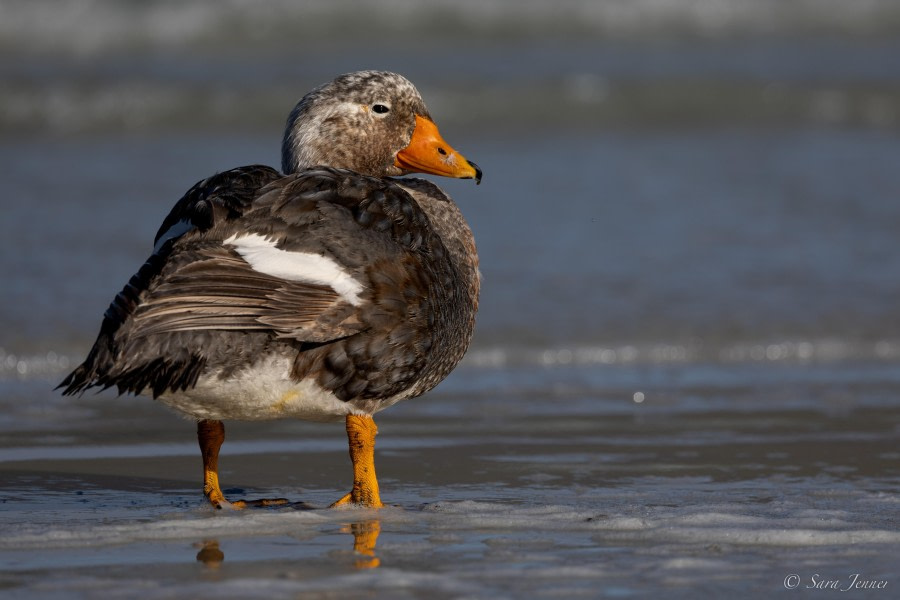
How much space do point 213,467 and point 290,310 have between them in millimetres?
870

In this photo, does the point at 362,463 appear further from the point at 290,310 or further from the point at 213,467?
the point at 290,310

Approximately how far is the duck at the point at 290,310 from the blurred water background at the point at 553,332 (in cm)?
40

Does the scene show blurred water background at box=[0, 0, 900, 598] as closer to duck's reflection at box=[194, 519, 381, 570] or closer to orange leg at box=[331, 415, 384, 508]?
duck's reflection at box=[194, 519, 381, 570]

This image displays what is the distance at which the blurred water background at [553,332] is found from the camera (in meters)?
4.10

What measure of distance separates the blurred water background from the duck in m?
0.40

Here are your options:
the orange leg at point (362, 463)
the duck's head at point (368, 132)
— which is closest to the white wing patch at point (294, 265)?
the orange leg at point (362, 463)

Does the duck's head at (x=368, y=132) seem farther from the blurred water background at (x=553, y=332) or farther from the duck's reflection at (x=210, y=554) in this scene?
the duck's reflection at (x=210, y=554)

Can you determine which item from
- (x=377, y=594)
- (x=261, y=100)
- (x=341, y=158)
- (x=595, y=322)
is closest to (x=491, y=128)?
(x=261, y=100)

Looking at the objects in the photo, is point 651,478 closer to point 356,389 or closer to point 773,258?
point 356,389

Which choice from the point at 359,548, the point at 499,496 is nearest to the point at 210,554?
the point at 359,548

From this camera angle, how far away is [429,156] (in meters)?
5.51

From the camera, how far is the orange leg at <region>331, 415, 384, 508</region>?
469 cm

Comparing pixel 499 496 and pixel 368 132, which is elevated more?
pixel 368 132

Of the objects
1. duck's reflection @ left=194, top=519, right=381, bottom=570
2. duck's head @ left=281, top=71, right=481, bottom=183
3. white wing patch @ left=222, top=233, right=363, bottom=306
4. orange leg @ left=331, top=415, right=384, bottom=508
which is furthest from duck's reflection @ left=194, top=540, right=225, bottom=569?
duck's head @ left=281, top=71, right=481, bottom=183
